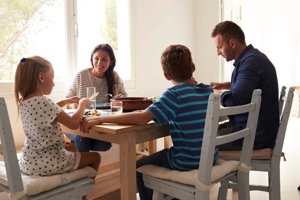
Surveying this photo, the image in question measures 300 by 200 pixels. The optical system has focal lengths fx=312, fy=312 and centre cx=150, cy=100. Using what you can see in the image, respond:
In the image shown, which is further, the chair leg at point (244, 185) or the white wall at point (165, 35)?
the white wall at point (165, 35)

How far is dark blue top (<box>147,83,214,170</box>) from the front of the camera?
144 centimetres

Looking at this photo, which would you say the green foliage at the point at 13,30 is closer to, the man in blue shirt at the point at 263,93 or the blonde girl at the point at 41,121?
the blonde girl at the point at 41,121

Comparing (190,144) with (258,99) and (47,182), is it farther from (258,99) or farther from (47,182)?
(47,182)

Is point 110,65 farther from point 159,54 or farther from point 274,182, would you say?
point 274,182

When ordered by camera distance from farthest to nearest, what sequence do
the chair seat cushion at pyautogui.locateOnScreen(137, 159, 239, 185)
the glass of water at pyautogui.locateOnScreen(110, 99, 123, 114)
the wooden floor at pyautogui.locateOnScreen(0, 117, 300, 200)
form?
the wooden floor at pyautogui.locateOnScreen(0, 117, 300, 200) < the glass of water at pyautogui.locateOnScreen(110, 99, 123, 114) < the chair seat cushion at pyautogui.locateOnScreen(137, 159, 239, 185)

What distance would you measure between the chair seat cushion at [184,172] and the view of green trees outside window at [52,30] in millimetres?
1670

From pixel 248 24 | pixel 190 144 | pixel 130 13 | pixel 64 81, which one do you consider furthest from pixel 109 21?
pixel 248 24

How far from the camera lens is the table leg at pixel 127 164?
142 centimetres

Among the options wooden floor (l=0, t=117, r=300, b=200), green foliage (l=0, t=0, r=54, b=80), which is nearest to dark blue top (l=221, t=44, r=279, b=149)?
wooden floor (l=0, t=117, r=300, b=200)

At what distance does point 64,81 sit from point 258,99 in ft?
6.23

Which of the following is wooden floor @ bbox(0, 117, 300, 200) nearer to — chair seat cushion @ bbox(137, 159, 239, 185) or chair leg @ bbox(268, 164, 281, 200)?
chair leg @ bbox(268, 164, 281, 200)

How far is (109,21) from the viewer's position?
3.42 meters

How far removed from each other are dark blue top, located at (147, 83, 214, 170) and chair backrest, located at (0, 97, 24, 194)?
60 centimetres

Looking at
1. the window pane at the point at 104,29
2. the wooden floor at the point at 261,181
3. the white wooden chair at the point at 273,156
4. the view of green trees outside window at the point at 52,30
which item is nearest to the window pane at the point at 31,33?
the view of green trees outside window at the point at 52,30
